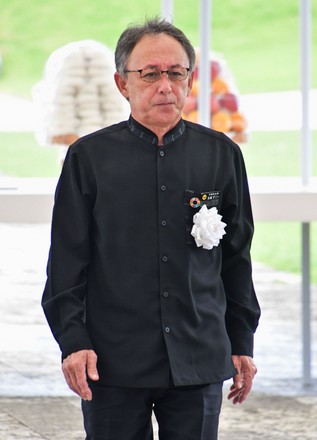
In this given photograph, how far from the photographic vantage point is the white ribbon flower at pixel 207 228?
172cm

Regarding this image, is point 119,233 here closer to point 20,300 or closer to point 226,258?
point 226,258

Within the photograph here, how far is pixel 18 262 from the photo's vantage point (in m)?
6.34

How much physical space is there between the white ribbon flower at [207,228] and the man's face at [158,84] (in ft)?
0.54

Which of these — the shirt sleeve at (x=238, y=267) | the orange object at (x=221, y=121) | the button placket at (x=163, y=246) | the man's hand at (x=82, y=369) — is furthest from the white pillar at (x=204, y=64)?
the man's hand at (x=82, y=369)

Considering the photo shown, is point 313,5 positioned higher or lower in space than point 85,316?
higher

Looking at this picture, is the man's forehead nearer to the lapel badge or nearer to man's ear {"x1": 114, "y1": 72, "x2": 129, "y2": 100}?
man's ear {"x1": 114, "y1": 72, "x2": 129, "y2": 100}

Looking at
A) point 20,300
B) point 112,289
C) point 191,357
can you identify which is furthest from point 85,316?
point 20,300

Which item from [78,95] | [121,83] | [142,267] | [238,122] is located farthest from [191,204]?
[238,122]

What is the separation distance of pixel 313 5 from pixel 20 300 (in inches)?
103

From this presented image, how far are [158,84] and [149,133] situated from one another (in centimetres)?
9

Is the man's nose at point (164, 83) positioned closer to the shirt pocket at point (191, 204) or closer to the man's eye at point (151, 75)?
the man's eye at point (151, 75)

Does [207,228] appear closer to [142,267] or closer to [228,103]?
[142,267]

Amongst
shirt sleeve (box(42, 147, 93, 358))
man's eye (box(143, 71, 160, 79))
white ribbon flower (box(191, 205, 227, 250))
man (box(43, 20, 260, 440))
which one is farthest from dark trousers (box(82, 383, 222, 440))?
man's eye (box(143, 71, 160, 79))

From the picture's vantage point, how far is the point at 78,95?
12.9 feet
